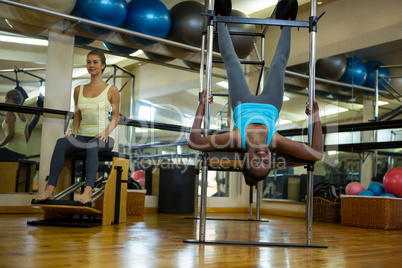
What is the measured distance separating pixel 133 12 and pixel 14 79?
108cm

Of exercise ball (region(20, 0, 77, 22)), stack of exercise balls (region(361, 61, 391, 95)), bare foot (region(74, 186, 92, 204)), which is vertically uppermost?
exercise ball (region(20, 0, 77, 22))

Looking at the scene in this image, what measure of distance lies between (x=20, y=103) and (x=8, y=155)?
1.36 feet

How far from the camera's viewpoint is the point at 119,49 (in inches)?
152

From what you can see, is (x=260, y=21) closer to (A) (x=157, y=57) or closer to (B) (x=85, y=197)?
(B) (x=85, y=197)

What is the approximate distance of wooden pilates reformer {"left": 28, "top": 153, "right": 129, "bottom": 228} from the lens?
8.02ft

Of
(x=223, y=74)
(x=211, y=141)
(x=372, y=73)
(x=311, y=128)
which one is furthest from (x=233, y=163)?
(x=223, y=74)

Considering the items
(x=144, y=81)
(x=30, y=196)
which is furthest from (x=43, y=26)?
(x=30, y=196)

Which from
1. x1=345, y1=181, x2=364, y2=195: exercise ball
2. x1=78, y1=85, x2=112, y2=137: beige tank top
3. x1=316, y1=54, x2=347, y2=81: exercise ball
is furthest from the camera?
x1=316, y1=54, x2=347, y2=81: exercise ball

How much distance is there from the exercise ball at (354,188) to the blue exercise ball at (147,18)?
6.70ft

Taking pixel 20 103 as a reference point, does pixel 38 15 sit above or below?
above

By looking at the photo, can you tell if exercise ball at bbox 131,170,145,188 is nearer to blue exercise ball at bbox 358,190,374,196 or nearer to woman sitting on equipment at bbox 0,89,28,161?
woman sitting on equipment at bbox 0,89,28,161

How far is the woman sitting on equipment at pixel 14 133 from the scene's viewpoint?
332 centimetres

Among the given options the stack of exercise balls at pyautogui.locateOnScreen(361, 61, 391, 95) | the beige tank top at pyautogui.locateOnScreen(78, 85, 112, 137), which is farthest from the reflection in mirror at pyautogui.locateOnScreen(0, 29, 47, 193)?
the stack of exercise balls at pyautogui.locateOnScreen(361, 61, 391, 95)

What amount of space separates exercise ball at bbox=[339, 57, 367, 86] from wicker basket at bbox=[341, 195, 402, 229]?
117cm
